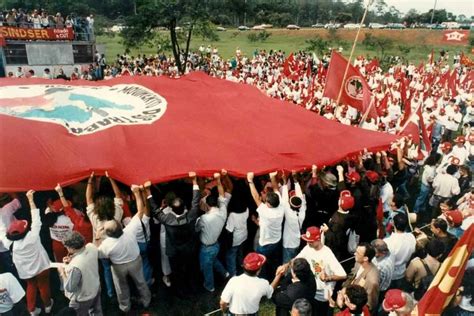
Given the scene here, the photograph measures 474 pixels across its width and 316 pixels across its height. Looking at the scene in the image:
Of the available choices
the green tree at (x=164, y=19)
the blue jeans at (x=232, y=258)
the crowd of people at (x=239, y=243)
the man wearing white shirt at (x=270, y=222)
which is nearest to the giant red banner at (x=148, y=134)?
the crowd of people at (x=239, y=243)

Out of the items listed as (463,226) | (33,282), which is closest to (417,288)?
(463,226)

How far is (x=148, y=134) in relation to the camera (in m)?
6.80

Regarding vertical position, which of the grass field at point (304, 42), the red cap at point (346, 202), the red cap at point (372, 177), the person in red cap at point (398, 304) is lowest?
the grass field at point (304, 42)

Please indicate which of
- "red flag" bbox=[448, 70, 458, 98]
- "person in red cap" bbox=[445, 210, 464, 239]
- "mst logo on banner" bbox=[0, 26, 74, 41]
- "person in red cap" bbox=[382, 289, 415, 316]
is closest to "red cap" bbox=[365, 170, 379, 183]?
"person in red cap" bbox=[445, 210, 464, 239]

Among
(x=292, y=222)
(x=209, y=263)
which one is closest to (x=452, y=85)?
(x=292, y=222)

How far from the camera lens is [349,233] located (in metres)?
5.94

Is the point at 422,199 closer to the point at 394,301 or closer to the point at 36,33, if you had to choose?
the point at 394,301

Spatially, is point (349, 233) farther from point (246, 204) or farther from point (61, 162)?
point (61, 162)

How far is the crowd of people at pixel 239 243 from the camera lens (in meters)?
4.52

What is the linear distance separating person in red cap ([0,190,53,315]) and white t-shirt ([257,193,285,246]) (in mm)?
2826

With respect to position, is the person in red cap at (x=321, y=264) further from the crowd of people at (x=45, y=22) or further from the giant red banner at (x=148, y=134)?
the crowd of people at (x=45, y=22)

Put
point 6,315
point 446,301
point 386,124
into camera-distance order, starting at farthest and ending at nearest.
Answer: point 386,124
point 6,315
point 446,301

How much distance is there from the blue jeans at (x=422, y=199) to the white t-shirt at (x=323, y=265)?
16.8 feet

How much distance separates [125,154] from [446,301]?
453 cm
